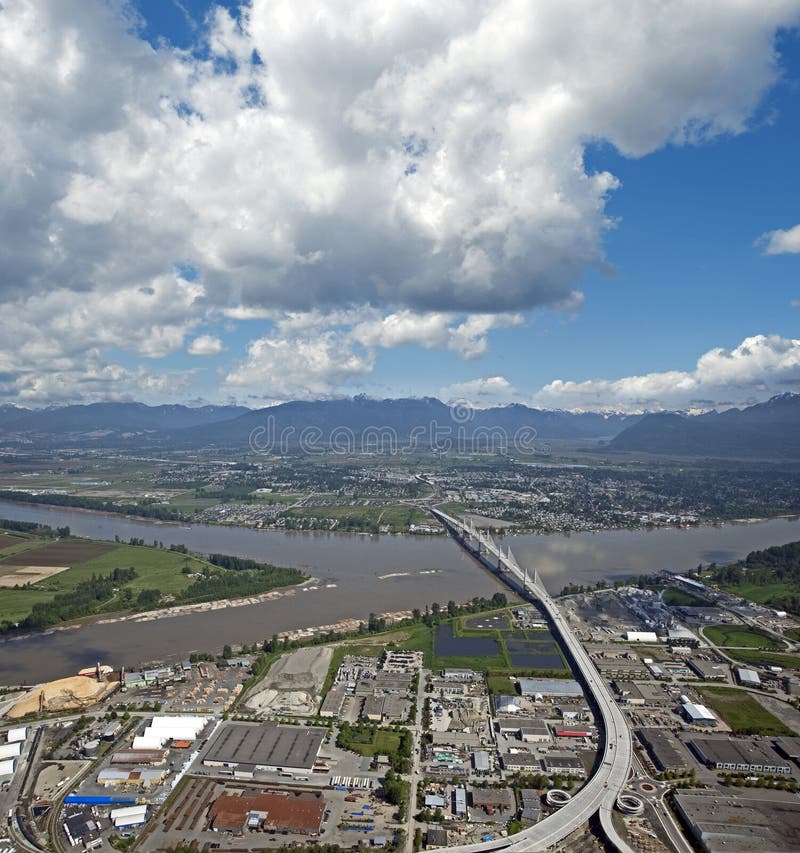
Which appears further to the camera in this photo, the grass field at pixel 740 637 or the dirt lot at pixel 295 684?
the grass field at pixel 740 637

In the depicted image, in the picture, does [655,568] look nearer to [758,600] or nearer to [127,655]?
[758,600]

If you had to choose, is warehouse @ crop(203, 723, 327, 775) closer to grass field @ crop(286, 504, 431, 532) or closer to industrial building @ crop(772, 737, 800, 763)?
industrial building @ crop(772, 737, 800, 763)

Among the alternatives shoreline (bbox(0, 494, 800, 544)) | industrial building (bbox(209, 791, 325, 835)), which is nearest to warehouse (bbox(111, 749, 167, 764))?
industrial building (bbox(209, 791, 325, 835))

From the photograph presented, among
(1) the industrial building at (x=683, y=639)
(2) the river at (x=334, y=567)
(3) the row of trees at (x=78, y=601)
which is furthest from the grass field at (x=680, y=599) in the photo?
(3) the row of trees at (x=78, y=601)

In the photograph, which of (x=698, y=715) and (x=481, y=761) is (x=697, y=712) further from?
(x=481, y=761)

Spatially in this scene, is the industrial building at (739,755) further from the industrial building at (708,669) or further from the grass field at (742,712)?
the industrial building at (708,669)

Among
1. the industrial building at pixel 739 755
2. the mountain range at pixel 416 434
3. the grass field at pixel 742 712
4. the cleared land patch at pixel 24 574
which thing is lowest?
the grass field at pixel 742 712
